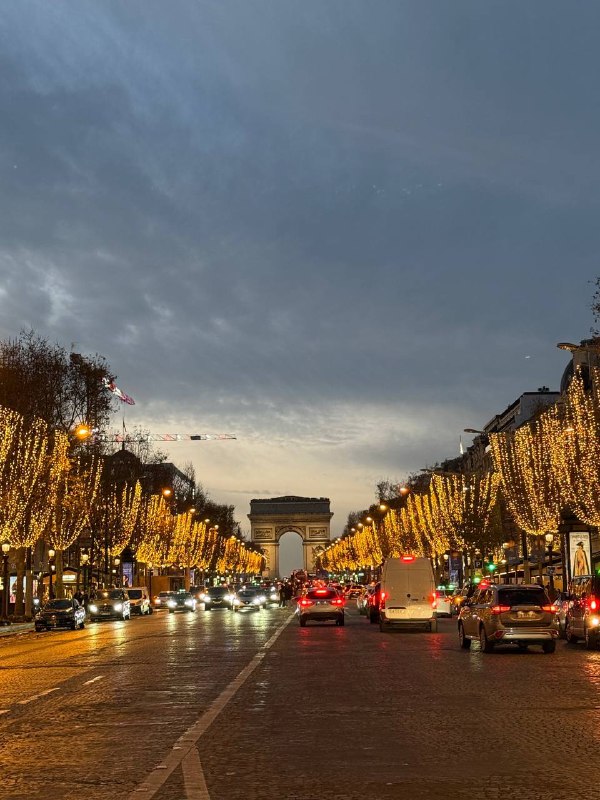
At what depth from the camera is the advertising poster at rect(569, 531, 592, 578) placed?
52969 mm

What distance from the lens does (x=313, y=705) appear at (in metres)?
16.9

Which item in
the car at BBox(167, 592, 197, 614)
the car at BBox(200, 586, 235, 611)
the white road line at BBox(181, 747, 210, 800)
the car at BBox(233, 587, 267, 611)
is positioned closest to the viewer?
the white road line at BBox(181, 747, 210, 800)

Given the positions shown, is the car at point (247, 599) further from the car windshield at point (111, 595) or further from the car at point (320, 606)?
the car at point (320, 606)

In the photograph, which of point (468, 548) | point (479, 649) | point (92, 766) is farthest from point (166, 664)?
point (468, 548)

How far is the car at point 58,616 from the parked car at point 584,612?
2942 cm

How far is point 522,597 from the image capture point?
97.5 feet

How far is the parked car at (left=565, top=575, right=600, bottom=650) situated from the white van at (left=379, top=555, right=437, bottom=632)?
→ 30.4ft

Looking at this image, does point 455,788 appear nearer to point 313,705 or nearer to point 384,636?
point 313,705

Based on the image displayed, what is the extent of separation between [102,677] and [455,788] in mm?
13965

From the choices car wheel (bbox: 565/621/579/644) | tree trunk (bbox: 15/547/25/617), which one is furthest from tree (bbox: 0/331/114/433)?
car wheel (bbox: 565/621/579/644)

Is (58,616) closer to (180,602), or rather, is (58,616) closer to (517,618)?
(180,602)

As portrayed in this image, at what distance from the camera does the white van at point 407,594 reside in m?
44.7

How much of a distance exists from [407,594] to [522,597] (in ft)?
50.3

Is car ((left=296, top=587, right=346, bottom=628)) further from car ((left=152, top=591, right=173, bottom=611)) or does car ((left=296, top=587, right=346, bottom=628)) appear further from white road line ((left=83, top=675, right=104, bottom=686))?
car ((left=152, top=591, right=173, bottom=611))
